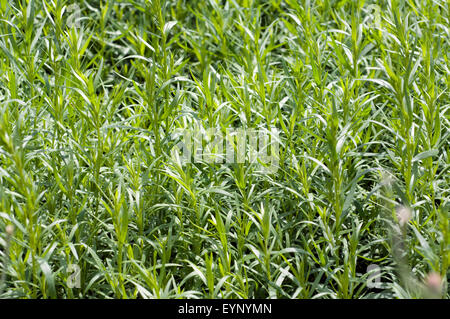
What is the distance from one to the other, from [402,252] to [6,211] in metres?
1.54

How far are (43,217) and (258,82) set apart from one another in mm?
1145

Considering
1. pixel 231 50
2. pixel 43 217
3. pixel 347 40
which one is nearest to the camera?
pixel 43 217

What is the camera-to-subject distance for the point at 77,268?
2.23 metres

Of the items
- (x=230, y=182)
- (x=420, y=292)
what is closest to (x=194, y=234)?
(x=230, y=182)

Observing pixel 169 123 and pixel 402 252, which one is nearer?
pixel 402 252

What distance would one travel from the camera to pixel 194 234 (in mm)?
2357

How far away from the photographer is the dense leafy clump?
2148 millimetres

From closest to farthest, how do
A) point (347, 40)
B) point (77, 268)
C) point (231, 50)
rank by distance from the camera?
point (77, 268) < point (347, 40) < point (231, 50)

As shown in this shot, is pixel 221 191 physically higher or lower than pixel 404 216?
higher

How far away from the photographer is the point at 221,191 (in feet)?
7.52

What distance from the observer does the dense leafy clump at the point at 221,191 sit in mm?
2148
